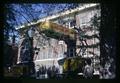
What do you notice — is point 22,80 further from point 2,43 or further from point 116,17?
point 116,17

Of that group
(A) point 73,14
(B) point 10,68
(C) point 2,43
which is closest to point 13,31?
(C) point 2,43

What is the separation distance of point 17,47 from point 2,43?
0.71 feet

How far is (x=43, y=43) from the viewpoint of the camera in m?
4.60

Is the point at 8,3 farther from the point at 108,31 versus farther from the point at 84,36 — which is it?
the point at 108,31

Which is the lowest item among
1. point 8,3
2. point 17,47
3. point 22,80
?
point 22,80

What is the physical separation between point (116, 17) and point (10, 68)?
5.47 ft

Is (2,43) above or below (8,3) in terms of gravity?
below

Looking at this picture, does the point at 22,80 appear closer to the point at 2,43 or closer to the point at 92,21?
the point at 2,43

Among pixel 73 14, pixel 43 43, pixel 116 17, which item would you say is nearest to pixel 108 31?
pixel 116 17

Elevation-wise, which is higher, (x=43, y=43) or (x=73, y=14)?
(x=73, y=14)

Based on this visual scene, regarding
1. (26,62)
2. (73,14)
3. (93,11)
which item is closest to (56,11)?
(73,14)

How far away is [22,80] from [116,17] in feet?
5.27

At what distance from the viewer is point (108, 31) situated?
15.1 feet

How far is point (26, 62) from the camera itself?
4.55 meters
